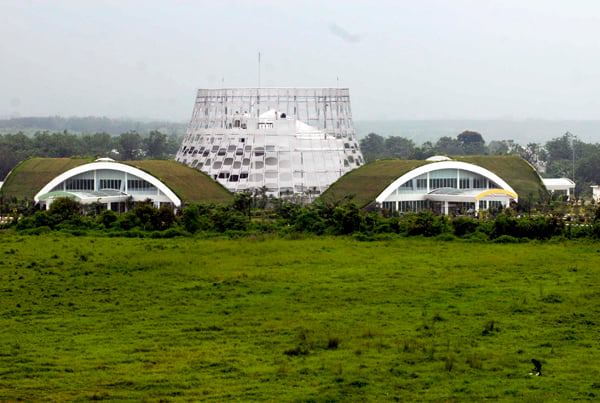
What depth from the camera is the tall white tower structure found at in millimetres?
70312

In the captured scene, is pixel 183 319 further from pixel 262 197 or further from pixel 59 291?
pixel 262 197

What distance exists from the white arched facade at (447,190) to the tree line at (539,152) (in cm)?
1572

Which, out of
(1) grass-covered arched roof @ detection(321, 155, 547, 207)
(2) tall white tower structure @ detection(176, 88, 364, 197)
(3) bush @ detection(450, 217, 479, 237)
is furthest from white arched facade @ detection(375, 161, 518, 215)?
(3) bush @ detection(450, 217, 479, 237)

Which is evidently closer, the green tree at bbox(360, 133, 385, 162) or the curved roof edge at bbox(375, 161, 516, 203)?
the curved roof edge at bbox(375, 161, 516, 203)

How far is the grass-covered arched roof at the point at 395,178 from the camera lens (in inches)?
2522

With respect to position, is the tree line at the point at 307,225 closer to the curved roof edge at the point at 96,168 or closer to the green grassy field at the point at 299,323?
the green grassy field at the point at 299,323

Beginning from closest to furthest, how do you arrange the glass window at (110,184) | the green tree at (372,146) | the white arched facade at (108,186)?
1. the white arched facade at (108,186)
2. the glass window at (110,184)
3. the green tree at (372,146)

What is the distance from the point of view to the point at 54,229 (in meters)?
47.3

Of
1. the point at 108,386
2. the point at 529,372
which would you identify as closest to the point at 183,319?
the point at 108,386

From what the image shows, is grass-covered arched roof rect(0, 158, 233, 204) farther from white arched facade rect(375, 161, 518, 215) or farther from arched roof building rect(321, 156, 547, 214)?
white arched facade rect(375, 161, 518, 215)

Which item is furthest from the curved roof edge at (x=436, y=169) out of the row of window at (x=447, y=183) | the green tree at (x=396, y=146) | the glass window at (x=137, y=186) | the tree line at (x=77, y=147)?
the green tree at (x=396, y=146)

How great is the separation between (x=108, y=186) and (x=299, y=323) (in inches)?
1753

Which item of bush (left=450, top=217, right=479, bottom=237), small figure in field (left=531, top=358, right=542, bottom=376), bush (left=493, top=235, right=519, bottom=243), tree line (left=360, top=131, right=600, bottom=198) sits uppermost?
tree line (left=360, top=131, right=600, bottom=198)

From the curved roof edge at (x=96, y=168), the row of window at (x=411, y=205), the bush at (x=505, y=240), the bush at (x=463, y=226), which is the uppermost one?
the curved roof edge at (x=96, y=168)
